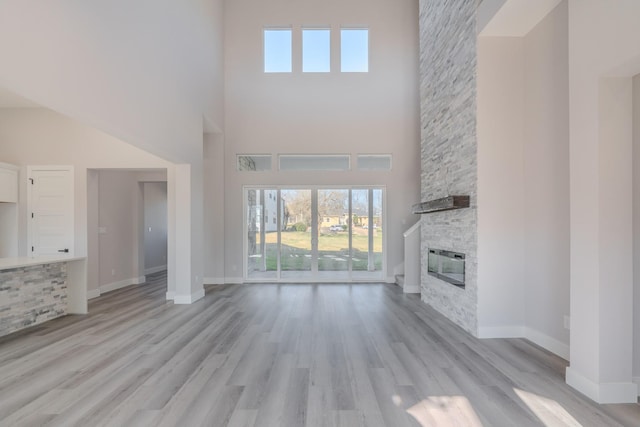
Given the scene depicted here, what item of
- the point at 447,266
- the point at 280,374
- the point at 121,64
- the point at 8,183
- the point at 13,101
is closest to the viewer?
the point at 280,374

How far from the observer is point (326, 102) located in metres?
8.20

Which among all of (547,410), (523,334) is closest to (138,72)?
(547,410)

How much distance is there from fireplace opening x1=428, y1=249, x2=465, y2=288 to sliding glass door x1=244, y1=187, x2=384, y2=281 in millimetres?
2572

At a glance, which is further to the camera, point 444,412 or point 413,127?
point 413,127

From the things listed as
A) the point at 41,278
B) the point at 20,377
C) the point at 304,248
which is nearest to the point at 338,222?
the point at 304,248

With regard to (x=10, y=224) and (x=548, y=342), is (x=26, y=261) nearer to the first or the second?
(x=10, y=224)

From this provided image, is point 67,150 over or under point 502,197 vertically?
over

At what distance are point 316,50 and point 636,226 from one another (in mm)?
7469

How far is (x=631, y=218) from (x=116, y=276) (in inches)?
339

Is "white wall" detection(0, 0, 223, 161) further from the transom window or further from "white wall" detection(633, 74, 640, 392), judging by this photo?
"white wall" detection(633, 74, 640, 392)

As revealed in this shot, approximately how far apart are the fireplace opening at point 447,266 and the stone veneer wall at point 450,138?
0.09 m

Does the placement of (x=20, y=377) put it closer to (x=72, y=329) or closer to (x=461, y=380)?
(x=72, y=329)

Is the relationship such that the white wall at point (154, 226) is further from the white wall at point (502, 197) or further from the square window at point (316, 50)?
the white wall at point (502, 197)

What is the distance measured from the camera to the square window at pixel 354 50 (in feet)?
27.1
